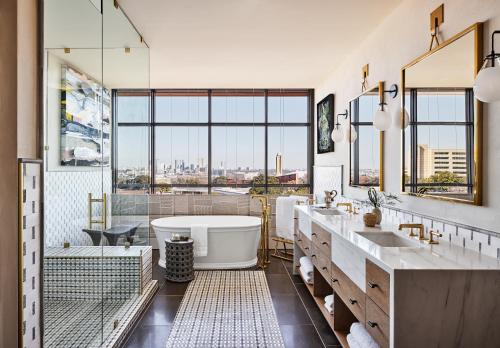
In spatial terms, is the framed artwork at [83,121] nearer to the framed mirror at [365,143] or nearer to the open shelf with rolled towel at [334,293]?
the open shelf with rolled towel at [334,293]

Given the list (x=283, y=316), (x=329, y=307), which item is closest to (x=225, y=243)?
(x=283, y=316)

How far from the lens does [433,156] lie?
239 centimetres

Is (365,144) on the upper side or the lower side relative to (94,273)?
upper

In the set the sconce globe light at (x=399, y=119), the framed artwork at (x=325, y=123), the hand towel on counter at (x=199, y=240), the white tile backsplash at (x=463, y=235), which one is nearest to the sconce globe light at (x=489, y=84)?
the white tile backsplash at (x=463, y=235)

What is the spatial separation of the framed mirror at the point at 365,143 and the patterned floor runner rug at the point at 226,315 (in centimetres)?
153

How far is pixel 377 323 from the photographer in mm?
1855

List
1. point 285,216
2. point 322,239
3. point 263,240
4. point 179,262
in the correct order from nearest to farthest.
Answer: point 322,239 < point 179,262 < point 263,240 < point 285,216

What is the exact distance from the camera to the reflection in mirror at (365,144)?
3318mm

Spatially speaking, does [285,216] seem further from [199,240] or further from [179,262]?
[179,262]

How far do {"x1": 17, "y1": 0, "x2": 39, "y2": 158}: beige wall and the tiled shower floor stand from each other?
88 cm

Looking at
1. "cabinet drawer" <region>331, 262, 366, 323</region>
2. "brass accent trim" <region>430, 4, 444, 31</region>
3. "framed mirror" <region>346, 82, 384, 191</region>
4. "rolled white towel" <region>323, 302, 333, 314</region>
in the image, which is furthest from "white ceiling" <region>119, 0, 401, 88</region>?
"rolled white towel" <region>323, 302, 333, 314</region>

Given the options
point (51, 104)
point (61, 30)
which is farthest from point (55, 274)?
point (61, 30)

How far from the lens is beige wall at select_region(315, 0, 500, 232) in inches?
73.1

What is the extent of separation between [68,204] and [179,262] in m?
2.12
